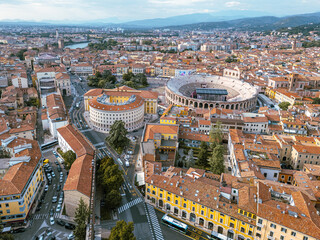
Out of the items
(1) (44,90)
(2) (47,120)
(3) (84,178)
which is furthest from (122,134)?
(1) (44,90)

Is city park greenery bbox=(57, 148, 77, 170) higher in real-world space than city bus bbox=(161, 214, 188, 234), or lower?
higher

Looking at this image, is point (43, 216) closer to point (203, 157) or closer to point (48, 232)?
point (48, 232)

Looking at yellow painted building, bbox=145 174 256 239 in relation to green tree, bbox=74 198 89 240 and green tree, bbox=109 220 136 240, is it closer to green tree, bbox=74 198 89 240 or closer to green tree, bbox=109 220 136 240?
green tree, bbox=109 220 136 240

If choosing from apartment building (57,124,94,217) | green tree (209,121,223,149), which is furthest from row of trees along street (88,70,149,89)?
green tree (209,121,223,149)

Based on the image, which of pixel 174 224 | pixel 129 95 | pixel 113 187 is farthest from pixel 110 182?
pixel 129 95

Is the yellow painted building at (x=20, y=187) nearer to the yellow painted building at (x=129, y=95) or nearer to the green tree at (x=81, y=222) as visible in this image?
the green tree at (x=81, y=222)

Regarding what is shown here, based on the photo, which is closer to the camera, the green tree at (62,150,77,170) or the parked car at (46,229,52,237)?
the parked car at (46,229,52,237)
